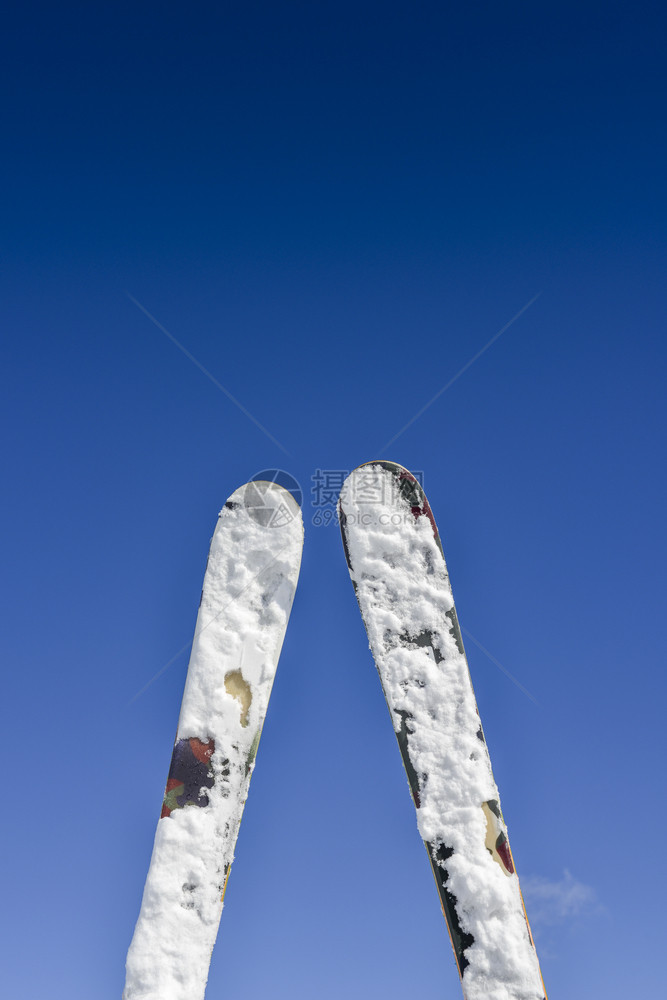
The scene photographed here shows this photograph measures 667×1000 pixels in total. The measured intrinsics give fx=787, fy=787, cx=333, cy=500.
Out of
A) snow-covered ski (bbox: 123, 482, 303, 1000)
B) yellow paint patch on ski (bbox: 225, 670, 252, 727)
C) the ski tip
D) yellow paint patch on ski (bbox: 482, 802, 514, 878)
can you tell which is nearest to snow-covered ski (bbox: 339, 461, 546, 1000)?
yellow paint patch on ski (bbox: 482, 802, 514, 878)

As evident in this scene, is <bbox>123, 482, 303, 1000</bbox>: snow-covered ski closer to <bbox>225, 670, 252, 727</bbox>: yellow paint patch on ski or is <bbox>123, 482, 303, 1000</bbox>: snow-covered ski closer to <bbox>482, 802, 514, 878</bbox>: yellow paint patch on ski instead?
<bbox>225, 670, 252, 727</bbox>: yellow paint patch on ski

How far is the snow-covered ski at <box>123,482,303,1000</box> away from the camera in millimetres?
4320

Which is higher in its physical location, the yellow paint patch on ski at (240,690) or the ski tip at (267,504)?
the ski tip at (267,504)

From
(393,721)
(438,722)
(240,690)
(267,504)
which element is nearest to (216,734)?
(240,690)

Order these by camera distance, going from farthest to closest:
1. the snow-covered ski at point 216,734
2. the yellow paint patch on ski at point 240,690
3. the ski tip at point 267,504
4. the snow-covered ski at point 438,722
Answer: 1. the ski tip at point 267,504
2. the yellow paint patch on ski at point 240,690
3. the snow-covered ski at point 216,734
4. the snow-covered ski at point 438,722

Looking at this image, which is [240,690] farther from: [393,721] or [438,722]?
[438,722]

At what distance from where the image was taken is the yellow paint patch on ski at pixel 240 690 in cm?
496

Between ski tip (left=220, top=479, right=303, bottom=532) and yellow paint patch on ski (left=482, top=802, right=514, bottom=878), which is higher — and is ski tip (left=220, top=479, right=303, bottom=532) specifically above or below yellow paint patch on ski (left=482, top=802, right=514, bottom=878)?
above

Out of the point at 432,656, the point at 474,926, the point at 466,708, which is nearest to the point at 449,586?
the point at 432,656

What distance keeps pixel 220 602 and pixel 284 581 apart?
45cm

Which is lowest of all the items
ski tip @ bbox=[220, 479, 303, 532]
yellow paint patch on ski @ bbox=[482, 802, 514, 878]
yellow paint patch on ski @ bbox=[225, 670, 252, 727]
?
yellow paint patch on ski @ bbox=[482, 802, 514, 878]

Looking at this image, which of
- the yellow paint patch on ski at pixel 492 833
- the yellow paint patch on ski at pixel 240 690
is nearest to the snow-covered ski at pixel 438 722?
the yellow paint patch on ski at pixel 492 833

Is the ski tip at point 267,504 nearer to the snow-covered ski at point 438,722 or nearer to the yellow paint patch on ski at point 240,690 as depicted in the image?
the snow-covered ski at point 438,722

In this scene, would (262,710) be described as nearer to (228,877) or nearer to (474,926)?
(228,877)
